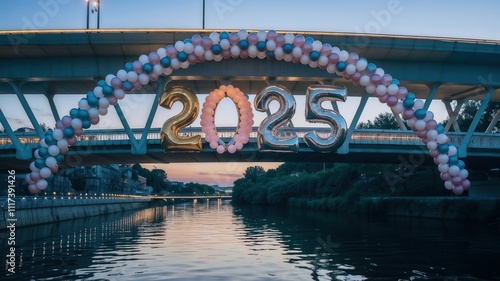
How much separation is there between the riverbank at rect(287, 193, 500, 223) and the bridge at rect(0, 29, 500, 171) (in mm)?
7176

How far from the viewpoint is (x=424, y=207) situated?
46938 millimetres

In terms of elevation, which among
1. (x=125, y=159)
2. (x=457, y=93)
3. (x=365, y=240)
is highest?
(x=457, y=93)

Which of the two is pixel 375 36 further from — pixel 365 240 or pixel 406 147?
pixel 365 240

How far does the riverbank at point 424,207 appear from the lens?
37.5 metres

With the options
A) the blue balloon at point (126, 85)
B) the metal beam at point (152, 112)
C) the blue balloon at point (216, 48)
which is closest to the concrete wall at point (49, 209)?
the metal beam at point (152, 112)

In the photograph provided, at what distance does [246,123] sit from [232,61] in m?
5.87

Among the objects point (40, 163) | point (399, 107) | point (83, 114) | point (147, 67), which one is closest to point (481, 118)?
point (399, 107)

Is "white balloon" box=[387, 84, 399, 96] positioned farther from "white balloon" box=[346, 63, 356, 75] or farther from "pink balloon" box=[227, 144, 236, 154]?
"pink balloon" box=[227, 144, 236, 154]

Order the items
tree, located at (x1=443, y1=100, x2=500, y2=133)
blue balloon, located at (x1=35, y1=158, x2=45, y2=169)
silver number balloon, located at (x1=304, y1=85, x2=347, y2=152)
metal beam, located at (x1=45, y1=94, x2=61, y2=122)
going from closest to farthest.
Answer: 1. blue balloon, located at (x1=35, y1=158, x2=45, y2=169)
2. silver number balloon, located at (x1=304, y1=85, x2=347, y2=152)
3. metal beam, located at (x1=45, y1=94, x2=61, y2=122)
4. tree, located at (x1=443, y1=100, x2=500, y2=133)

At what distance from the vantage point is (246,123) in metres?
24.4

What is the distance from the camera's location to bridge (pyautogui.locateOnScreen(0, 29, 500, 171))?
28.2 meters

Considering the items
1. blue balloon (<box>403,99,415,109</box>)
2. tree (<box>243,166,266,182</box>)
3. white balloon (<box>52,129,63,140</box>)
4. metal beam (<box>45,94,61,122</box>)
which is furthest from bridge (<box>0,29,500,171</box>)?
tree (<box>243,166,266,182</box>)

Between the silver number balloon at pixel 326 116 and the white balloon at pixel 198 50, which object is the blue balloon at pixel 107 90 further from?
the silver number balloon at pixel 326 116

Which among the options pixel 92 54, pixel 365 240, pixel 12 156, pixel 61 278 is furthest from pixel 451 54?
pixel 12 156
